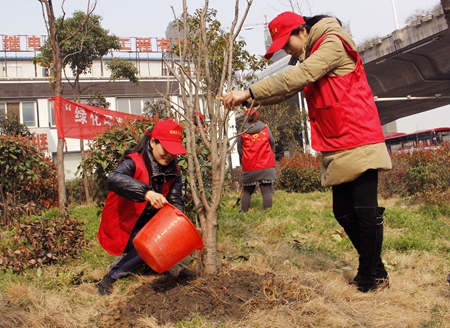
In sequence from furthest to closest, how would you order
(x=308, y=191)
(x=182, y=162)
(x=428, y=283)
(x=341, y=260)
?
1. (x=308, y=191)
2. (x=182, y=162)
3. (x=341, y=260)
4. (x=428, y=283)

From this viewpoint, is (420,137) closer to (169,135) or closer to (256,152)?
(256,152)

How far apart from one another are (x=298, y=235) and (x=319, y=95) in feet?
7.59

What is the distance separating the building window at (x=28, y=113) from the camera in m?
26.0

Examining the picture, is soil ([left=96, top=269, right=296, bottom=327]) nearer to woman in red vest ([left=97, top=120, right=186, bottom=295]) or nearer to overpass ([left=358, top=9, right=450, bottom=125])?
woman in red vest ([left=97, top=120, right=186, bottom=295])

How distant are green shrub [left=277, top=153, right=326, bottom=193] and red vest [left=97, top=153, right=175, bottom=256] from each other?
7600mm

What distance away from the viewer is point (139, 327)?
238 cm

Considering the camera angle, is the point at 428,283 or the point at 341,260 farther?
the point at 341,260

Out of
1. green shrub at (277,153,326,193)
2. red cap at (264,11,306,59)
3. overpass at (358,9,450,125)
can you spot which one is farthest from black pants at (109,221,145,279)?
overpass at (358,9,450,125)

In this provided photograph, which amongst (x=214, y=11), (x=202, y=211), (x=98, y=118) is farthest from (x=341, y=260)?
(x=214, y=11)

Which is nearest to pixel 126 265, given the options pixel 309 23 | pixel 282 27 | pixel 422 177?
pixel 282 27

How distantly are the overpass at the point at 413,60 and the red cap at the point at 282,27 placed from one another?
51.9 feet

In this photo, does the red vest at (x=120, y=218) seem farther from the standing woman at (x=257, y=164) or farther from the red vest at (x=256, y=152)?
the red vest at (x=256, y=152)

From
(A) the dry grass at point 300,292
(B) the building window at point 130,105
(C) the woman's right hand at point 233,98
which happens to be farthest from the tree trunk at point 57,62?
(B) the building window at point 130,105

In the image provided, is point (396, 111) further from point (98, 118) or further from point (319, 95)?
point (319, 95)
